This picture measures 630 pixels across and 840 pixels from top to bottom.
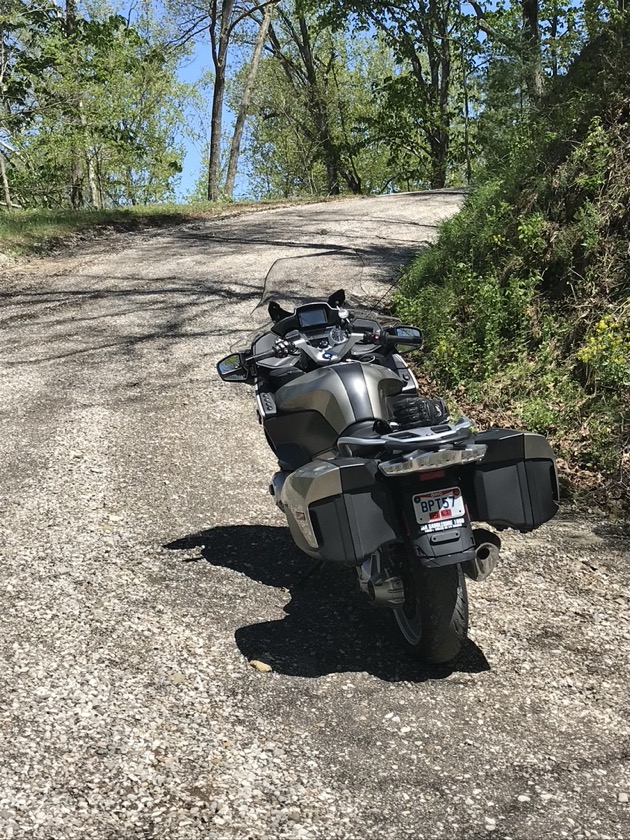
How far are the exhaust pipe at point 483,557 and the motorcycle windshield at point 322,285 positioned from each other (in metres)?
2.35

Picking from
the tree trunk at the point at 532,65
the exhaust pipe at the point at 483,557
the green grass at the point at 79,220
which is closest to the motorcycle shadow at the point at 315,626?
the exhaust pipe at the point at 483,557

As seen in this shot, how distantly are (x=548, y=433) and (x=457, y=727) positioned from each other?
379 centimetres

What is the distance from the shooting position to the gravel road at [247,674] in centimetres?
283

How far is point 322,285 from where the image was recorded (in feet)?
31.6

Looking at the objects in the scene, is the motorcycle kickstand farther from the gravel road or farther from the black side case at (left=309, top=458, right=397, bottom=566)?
the black side case at (left=309, top=458, right=397, bottom=566)

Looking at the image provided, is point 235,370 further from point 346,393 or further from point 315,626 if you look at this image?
point 315,626

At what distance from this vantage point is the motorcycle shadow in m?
3.81

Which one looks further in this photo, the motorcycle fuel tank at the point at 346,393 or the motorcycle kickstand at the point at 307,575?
the motorcycle kickstand at the point at 307,575

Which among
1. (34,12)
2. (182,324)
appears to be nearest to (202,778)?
(182,324)

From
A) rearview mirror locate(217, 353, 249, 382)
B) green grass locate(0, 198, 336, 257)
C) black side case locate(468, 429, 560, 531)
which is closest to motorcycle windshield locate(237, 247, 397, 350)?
rearview mirror locate(217, 353, 249, 382)

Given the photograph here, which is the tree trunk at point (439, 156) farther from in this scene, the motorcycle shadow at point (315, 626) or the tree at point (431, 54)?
the motorcycle shadow at point (315, 626)

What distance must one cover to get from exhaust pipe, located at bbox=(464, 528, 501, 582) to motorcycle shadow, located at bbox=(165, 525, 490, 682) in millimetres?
499

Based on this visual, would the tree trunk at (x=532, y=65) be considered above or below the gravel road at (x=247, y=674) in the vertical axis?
above

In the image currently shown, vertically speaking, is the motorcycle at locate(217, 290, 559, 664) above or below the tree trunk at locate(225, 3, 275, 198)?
below
